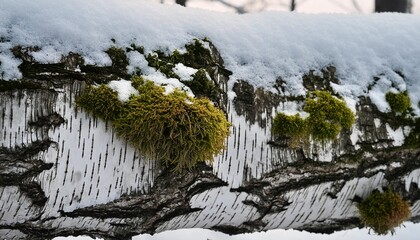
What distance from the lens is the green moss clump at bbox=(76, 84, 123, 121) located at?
5.99ft

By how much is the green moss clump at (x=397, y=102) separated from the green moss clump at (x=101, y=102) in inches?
60.8

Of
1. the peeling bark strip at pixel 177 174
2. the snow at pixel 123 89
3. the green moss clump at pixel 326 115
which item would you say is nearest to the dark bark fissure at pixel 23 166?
the peeling bark strip at pixel 177 174

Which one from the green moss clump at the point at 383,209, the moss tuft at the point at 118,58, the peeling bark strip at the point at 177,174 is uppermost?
the moss tuft at the point at 118,58

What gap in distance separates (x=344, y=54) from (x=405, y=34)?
0.50 meters

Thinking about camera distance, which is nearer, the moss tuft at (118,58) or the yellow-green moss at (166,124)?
the yellow-green moss at (166,124)

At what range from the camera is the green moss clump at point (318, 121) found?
7.14 ft

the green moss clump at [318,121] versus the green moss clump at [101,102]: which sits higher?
the green moss clump at [101,102]

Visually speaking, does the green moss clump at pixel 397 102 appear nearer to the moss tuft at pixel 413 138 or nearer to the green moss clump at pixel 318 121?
the moss tuft at pixel 413 138

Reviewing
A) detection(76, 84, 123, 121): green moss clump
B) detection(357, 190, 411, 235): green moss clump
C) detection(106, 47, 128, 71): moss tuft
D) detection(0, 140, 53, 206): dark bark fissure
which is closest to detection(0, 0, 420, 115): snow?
detection(106, 47, 128, 71): moss tuft

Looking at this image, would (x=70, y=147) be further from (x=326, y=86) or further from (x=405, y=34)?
(x=405, y=34)

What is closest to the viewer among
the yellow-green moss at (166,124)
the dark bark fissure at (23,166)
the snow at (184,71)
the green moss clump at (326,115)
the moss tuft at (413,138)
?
the dark bark fissure at (23,166)

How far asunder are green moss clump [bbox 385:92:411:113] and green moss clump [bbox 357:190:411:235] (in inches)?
19.2

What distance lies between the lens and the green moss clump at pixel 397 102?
96.6 inches

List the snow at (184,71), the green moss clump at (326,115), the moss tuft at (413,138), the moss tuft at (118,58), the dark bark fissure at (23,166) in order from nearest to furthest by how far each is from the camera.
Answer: the dark bark fissure at (23,166)
the moss tuft at (118,58)
the snow at (184,71)
the green moss clump at (326,115)
the moss tuft at (413,138)
